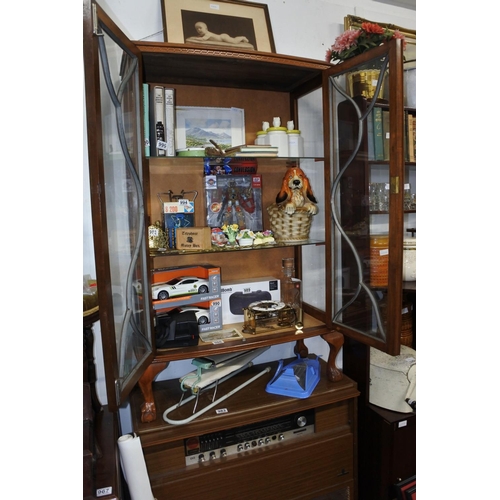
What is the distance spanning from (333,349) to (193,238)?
787mm

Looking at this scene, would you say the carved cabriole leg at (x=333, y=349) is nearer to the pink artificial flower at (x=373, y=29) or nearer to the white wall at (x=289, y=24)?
the white wall at (x=289, y=24)

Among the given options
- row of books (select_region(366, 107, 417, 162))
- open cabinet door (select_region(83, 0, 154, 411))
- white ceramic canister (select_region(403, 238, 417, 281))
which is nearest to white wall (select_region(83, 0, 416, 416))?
open cabinet door (select_region(83, 0, 154, 411))

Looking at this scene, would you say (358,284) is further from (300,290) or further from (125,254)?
(125,254)

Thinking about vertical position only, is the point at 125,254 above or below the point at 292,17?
below

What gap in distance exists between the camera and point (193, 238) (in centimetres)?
155

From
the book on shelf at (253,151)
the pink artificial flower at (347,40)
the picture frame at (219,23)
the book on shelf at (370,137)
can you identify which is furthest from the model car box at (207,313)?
the pink artificial flower at (347,40)

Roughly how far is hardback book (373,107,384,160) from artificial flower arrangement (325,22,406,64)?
28cm

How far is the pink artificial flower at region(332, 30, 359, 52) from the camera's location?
1518mm

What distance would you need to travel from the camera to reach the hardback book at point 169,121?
148cm

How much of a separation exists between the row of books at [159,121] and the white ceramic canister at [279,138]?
0.42 metres
